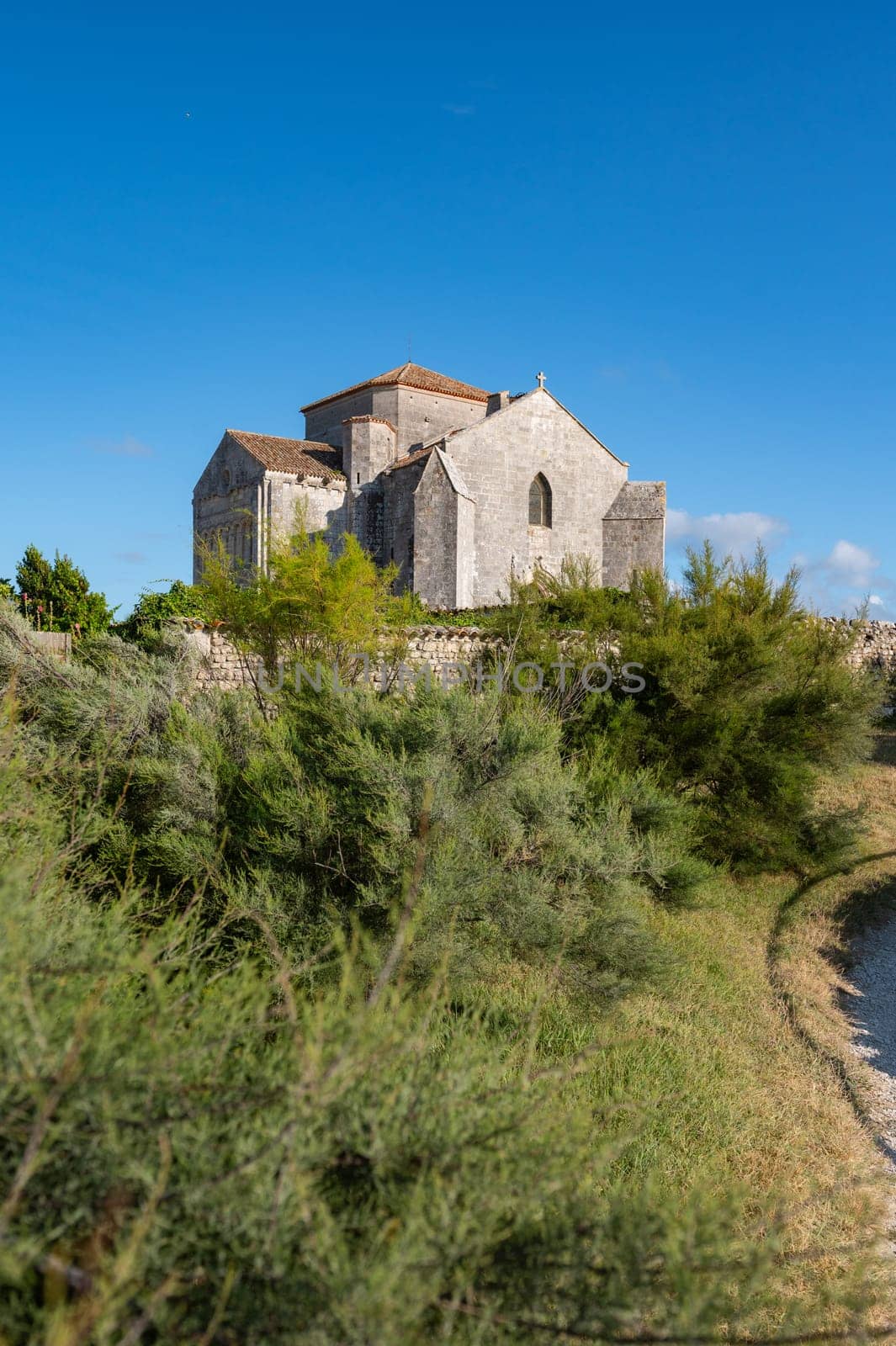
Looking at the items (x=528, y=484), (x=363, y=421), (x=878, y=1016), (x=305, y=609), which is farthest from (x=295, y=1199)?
(x=363, y=421)

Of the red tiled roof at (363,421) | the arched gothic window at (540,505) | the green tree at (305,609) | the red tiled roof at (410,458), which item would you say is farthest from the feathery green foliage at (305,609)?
the red tiled roof at (363,421)

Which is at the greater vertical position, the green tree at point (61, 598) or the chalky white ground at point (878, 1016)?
the green tree at point (61, 598)

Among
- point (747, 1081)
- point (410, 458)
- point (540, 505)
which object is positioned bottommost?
point (747, 1081)

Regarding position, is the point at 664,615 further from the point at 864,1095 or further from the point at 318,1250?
the point at 318,1250

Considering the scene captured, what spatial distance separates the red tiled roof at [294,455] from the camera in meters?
22.1

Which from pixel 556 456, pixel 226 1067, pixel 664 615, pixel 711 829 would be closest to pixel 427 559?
pixel 556 456

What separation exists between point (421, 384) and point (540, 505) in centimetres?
612

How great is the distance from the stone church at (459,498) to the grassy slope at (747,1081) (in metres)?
12.2

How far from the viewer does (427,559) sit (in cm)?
1989

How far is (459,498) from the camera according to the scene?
19531 millimetres

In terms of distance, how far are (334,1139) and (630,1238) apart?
69 centimetres

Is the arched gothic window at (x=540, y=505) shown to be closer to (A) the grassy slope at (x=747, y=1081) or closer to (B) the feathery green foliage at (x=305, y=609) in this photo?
(B) the feathery green foliage at (x=305, y=609)

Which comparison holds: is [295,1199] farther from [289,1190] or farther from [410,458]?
[410,458]

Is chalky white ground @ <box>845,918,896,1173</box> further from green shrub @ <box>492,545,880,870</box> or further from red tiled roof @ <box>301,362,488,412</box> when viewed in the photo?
red tiled roof @ <box>301,362,488,412</box>
